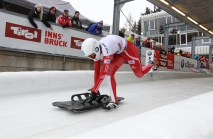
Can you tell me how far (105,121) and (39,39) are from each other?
3.78 m

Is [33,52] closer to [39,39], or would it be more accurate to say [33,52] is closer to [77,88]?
[39,39]

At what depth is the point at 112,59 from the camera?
308 centimetres

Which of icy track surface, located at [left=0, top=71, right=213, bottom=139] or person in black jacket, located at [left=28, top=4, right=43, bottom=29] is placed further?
person in black jacket, located at [left=28, top=4, right=43, bottom=29]

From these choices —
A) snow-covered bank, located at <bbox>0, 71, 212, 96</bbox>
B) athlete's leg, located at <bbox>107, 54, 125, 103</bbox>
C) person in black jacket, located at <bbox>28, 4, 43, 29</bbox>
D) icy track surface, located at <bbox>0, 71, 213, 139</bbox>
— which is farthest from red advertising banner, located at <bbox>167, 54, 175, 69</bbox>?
athlete's leg, located at <bbox>107, 54, 125, 103</bbox>

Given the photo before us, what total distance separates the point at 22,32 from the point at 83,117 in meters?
3.45

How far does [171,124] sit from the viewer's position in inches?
53.3

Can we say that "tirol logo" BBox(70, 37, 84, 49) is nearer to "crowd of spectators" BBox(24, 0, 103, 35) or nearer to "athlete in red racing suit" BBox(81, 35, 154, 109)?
"crowd of spectators" BBox(24, 0, 103, 35)

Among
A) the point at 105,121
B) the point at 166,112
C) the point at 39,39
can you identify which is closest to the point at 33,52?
the point at 39,39

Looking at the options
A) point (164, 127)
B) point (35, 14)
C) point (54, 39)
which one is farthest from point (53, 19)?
point (164, 127)

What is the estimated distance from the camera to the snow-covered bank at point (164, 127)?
119cm

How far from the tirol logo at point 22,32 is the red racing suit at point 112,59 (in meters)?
2.77

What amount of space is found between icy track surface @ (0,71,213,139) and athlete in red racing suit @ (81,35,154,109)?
0.32 m

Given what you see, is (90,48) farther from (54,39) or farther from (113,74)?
(54,39)

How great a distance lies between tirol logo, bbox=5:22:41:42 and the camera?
4605 millimetres
